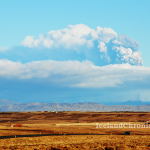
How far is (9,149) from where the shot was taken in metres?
29.2

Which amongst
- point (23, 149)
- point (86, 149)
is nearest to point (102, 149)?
point (86, 149)

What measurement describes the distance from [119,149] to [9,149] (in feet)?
42.8

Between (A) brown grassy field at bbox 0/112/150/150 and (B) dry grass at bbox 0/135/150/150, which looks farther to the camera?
(A) brown grassy field at bbox 0/112/150/150

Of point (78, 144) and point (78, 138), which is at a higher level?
point (78, 138)

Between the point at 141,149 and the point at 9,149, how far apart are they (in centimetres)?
1566

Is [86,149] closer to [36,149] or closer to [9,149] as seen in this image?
[36,149]

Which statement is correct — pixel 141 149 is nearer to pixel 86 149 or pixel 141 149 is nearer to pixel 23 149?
pixel 86 149

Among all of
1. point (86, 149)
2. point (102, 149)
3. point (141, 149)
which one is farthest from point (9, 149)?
point (141, 149)

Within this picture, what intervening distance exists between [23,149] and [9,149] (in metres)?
1.65

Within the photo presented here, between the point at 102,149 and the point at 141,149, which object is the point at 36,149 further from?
the point at 141,149

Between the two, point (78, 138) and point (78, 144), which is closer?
point (78, 144)

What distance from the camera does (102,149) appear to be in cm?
2873

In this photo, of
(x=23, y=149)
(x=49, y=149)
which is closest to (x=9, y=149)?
(x=23, y=149)

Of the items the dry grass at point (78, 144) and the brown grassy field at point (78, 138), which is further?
the brown grassy field at point (78, 138)
